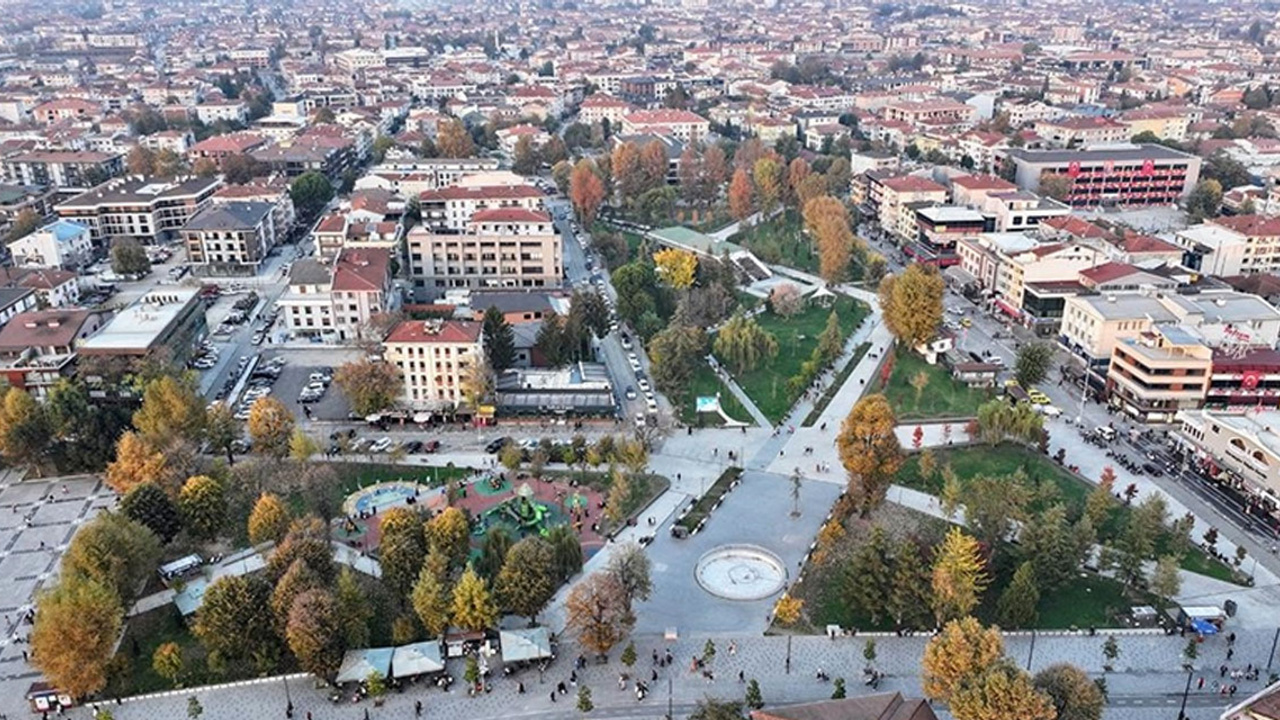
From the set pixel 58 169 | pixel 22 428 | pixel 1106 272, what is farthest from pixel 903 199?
pixel 58 169

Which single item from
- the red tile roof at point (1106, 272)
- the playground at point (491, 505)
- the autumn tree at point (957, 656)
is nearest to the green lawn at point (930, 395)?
the red tile roof at point (1106, 272)

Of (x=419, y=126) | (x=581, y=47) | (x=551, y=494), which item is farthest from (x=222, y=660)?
(x=581, y=47)

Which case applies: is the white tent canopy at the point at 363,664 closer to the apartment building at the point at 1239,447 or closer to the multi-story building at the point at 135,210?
the apartment building at the point at 1239,447

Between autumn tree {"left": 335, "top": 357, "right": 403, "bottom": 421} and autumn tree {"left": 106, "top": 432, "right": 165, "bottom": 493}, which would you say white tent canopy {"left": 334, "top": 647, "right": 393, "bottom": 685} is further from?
autumn tree {"left": 335, "top": 357, "right": 403, "bottom": 421}

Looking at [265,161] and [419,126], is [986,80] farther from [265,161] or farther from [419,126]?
[265,161]

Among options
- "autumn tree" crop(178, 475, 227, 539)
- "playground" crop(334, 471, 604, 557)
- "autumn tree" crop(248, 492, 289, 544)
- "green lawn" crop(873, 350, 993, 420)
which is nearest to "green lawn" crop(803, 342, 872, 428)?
"green lawn" crop(873, 350, 993, 420)

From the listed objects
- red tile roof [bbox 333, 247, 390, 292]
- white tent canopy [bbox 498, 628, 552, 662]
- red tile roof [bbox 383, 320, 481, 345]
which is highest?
red tile roof [bbox 383, 320, 481, 345]

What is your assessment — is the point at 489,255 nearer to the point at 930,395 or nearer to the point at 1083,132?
the point at 930,395
